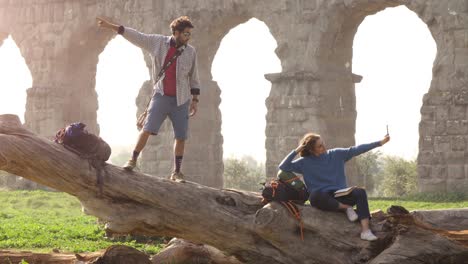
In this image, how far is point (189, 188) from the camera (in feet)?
23.3

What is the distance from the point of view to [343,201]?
700 centimetres

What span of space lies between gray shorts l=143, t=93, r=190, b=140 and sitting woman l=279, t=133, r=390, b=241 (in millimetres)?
1387

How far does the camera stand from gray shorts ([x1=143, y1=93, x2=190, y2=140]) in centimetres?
791

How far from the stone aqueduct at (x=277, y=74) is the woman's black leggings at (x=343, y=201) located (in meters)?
8.01

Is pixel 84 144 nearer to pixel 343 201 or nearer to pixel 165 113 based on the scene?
pixel 165 113

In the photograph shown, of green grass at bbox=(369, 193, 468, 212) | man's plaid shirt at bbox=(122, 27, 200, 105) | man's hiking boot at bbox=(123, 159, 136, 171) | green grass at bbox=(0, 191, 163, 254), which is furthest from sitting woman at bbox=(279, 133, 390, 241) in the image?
green grass at bbox=(369, 193, 468, 212)

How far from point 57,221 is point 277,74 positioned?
5755 mm

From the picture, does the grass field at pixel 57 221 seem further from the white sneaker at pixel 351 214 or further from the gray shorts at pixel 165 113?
the white sneaker at pixel 351 214

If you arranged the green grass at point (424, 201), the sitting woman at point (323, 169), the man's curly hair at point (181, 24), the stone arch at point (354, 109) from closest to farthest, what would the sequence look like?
the sitting woman at point (323, 169)
the man's curly hair at point (181, 24)
the green grass at point (424, 201)
the stone arch at point (354, 109)

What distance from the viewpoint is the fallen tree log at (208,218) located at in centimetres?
666

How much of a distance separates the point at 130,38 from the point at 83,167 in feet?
5.53

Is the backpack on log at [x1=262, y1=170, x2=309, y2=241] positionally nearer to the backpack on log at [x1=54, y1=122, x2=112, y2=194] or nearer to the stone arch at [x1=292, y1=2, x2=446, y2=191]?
the backpack on log at [x1=54, y1=122, x2=112, y2=194]

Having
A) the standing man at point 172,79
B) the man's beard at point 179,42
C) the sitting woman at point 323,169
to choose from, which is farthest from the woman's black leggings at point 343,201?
the man's beard at point 179,42

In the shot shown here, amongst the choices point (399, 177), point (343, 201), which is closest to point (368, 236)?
point (343, 201)
